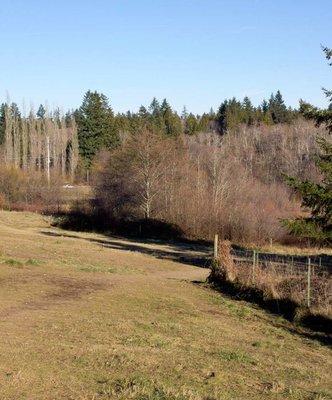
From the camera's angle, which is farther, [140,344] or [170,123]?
[170,123]

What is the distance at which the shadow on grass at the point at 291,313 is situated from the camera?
1401cm

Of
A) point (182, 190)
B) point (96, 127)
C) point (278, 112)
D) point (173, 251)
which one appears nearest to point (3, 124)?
point (96, 127)

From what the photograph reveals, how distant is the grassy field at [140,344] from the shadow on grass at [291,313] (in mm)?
229

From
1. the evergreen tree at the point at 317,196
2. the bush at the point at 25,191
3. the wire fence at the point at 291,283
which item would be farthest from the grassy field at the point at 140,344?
the bush at the point at 25,191

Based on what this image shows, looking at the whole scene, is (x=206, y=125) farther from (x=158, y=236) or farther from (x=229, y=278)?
(x=229, y=278)

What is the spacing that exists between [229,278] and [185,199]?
94.6ft

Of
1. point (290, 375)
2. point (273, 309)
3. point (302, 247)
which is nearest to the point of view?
point (290, 375)

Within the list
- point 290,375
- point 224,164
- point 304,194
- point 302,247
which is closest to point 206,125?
point 224,164

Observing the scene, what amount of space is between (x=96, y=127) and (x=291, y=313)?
8761 centimetres

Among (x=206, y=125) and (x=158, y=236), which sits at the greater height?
(x=206, y=125)

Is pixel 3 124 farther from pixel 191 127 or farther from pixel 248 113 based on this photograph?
pixel 248 113

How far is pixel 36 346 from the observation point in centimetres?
947

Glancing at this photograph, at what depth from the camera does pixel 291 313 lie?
15820 millimetres

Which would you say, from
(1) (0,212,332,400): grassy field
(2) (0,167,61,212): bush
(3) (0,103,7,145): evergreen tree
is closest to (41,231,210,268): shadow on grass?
(1) (0,212,332,400): grassy field
